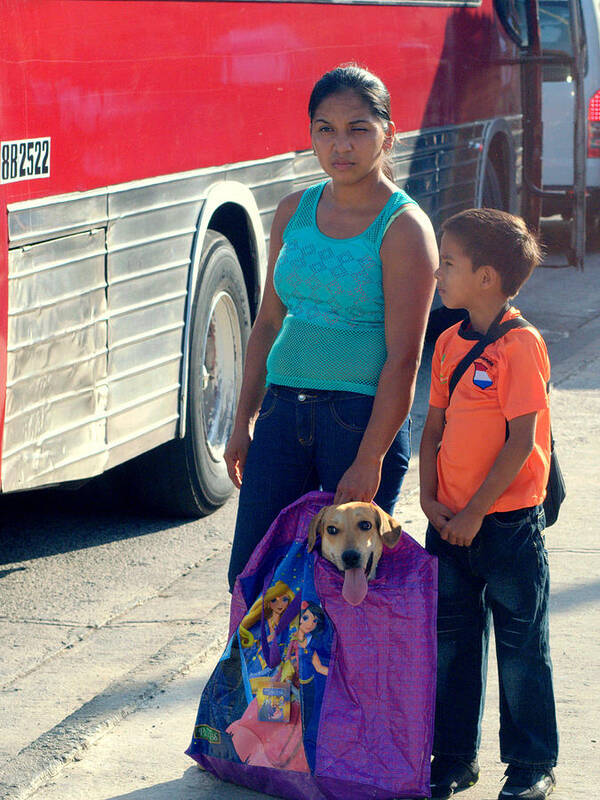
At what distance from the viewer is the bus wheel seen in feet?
31.8

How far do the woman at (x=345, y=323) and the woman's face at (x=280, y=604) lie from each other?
22 centimetres

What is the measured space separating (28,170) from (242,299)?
6.38ft

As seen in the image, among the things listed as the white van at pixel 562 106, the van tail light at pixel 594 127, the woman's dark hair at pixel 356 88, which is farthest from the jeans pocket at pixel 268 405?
the van tail light at pixel 594 127

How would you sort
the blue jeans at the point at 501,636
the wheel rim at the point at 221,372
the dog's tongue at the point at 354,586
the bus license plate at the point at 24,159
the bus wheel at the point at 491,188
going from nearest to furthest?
the dog's tongue at the point at 354,586 → the blue jeans at the point at 501,636 → the bus license plate at the point at 24,159 → the wheel rim at the point at 221,372 → the bus wheel at the point at 491,188

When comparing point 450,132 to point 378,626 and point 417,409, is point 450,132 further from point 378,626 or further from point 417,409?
point 378,626

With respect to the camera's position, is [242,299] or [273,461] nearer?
[273,461]

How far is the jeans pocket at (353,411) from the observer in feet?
10.3

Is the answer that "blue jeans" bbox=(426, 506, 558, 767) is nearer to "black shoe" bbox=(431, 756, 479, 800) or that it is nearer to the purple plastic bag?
"black shoe" bbox=(431, 756, 479, 800)

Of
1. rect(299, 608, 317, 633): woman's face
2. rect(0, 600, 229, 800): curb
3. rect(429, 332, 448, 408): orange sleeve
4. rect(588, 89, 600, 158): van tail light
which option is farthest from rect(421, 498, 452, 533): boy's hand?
rect(588, 89, 600, 158): van tail light

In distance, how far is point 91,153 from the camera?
15.2 ft

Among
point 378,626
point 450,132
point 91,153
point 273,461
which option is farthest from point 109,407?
point 450,132

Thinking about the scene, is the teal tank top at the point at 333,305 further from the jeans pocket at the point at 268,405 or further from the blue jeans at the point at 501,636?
the blue jeans at the point at 501,636

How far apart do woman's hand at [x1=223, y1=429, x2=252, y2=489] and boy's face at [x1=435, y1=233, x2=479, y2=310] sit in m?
0.64

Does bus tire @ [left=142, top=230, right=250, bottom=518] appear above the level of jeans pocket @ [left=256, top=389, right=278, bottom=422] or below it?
below
